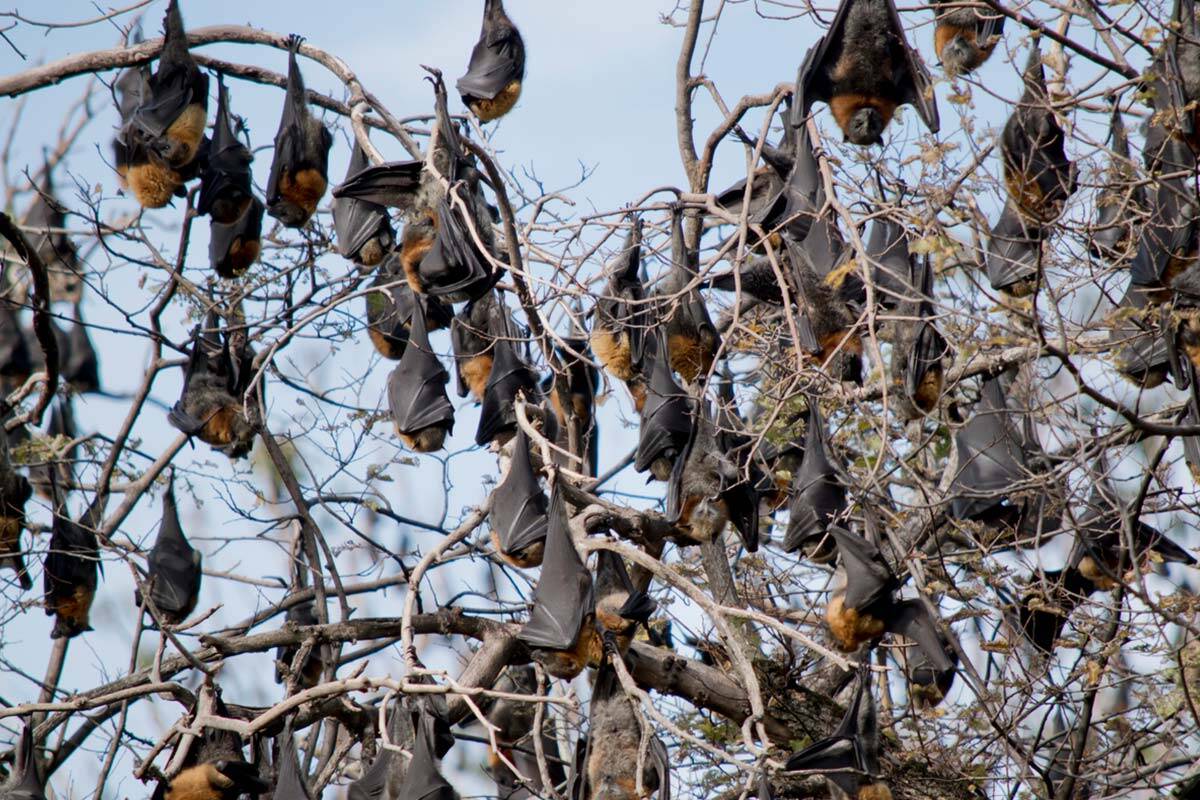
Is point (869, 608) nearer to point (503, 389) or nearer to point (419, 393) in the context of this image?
point (503, 389)

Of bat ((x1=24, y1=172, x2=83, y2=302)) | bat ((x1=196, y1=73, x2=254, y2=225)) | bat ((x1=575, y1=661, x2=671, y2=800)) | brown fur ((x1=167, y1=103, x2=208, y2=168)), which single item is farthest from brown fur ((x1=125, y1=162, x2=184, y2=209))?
bat ((x1=575, y1=661, x2=671, y2=800))

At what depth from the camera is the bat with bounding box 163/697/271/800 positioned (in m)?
6.01

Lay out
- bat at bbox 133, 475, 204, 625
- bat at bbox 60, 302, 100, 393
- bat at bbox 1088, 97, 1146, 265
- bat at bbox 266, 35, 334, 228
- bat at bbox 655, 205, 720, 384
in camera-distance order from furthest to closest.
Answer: bat at bbox 60, 302, 100, 393 < bat at bbox 133, 475, 204, 625 < bat at bbox 266, 35, 334, 228 < bat at bbox 655, 205, 720, 384 < bat at bbox 1088, 97, 1146, 265

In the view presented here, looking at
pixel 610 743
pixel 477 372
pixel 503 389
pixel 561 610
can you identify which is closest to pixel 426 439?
pixel 477 372

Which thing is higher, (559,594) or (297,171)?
(297,171)

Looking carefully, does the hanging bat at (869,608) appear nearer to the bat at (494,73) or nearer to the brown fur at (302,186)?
the brown fur at (302,186)

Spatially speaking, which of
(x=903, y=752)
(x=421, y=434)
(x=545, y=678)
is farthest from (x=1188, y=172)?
(x=421, y=434)

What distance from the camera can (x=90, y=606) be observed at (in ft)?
28.3

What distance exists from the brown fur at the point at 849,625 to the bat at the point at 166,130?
4719 mm

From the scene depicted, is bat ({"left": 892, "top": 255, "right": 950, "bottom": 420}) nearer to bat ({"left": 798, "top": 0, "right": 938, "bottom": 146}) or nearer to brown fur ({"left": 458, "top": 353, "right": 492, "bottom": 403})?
bat ({"left": 798, "top": 0, "right": 938, "bottom": 146})

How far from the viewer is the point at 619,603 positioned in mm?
6031

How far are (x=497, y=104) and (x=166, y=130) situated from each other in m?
2.15

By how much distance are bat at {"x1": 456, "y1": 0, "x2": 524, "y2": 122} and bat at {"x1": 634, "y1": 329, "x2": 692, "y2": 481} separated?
255cm

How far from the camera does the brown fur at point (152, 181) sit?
8508 mm
